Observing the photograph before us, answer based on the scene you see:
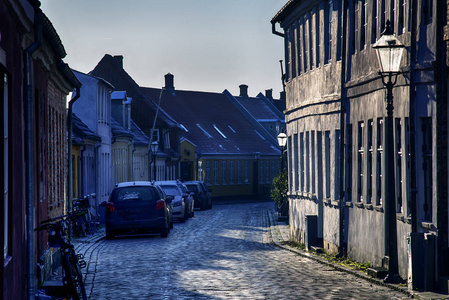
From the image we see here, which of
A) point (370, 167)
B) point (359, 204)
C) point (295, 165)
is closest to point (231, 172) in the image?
point (295, 165)

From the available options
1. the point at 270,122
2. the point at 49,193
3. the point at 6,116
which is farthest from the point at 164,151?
the point at 6,116

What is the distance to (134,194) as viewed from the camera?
2644cm

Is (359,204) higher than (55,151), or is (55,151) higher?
(55,151)

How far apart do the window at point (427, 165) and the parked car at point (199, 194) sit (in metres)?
36.0

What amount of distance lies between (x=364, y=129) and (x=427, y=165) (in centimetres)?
382

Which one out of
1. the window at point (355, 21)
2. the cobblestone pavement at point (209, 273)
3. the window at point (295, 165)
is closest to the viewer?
the cobblestone pavement at point (209, 273)

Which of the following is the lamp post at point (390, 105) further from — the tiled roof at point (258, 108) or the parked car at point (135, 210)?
the tiled roof at point (258, 108)

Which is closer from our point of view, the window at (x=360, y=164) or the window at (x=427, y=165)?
the window at (x=427, y=165)

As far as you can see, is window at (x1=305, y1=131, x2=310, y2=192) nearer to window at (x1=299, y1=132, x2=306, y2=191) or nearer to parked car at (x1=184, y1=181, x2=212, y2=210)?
window at (x1=299, y1=132, x2=306, y2=191)

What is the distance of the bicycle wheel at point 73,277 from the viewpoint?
11883 millimetres

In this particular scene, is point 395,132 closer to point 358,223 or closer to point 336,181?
point 358,223

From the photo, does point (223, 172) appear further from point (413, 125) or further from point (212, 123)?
point (413, 125)

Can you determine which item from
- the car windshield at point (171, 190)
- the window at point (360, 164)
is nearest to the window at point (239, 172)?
the car windshield at point (171, 190)

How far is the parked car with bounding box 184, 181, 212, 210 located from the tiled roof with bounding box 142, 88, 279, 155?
18.4m
